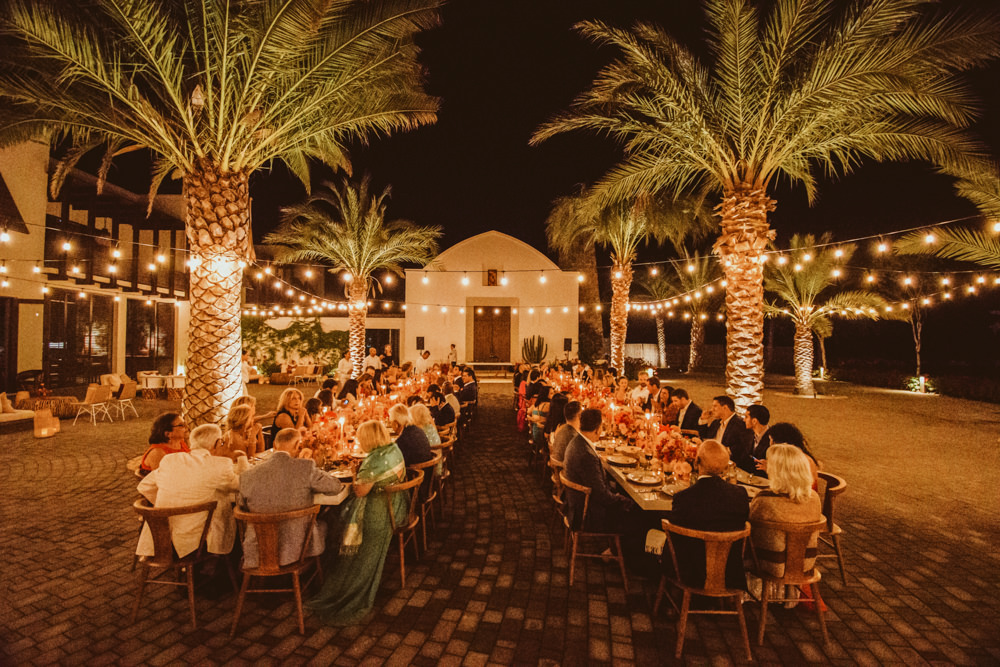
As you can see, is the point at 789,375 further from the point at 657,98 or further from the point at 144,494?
the point at 144,494

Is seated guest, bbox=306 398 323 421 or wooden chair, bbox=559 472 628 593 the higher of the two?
seated guest, bbox=306 398 323 421

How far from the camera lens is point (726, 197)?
331 inches

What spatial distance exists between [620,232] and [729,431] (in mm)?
11314

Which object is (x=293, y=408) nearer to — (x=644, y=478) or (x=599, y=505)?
(x=599, y=505)

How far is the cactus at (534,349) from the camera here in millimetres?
23969

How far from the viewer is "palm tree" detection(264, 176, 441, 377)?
675 inches

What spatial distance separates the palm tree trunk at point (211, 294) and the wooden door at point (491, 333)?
60.0 feet

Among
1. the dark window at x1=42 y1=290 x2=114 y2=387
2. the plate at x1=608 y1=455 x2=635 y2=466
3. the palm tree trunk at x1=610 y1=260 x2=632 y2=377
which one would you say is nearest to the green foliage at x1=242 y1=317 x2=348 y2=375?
the dark window at x1=42 y1=290 x2=114 y2=387

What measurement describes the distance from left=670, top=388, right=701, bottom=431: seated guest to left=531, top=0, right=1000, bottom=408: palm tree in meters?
0.86

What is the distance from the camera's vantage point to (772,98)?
7.49m

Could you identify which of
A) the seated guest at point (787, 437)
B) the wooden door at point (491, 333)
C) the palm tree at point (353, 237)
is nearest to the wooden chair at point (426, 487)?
the seated guest at point (787, 437)

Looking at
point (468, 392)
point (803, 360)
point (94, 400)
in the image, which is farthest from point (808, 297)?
point (94, 400)

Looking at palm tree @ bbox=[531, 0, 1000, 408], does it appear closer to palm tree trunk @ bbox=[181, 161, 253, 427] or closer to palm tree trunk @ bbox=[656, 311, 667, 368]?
palm tree trunk @ bbox=[181, 161, 253, 427]

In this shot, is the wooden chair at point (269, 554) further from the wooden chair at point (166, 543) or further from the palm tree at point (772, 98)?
the palm tree at point (772, 98)
